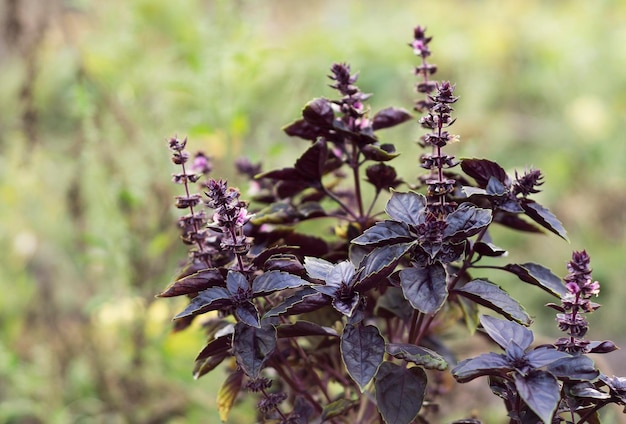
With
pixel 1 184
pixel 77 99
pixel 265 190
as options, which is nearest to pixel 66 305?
pixel 1 184

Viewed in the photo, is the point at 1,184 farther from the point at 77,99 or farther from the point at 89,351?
the point at 77,99

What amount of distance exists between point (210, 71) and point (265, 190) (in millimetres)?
881

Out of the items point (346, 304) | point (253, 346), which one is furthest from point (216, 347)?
point (346, 304)

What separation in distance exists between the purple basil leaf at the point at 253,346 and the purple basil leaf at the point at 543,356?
26cm

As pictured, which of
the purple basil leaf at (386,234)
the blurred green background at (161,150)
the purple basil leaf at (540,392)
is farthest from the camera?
the blurred green background at (161,150)

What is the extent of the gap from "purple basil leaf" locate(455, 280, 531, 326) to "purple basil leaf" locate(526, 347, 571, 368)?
0.14 ft

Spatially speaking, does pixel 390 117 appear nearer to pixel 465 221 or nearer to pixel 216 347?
pixel 465 221

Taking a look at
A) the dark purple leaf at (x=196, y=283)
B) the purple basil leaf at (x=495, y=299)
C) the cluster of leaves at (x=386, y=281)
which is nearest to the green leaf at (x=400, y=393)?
the cluster of leaves at (x=386, y=281)

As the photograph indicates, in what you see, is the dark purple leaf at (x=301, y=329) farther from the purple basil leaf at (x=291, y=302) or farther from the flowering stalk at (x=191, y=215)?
the flowering stalk at (x=191, y=215)

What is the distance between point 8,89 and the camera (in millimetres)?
4930

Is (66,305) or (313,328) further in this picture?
(66,305)

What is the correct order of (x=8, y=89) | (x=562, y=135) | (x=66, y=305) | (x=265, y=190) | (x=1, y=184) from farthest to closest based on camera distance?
(x=8, y=89) < (x=562, y=135) < (x=66, y=305) < (x=1, y=184) < (x=265, y=190)

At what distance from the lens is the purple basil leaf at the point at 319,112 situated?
0.80 m

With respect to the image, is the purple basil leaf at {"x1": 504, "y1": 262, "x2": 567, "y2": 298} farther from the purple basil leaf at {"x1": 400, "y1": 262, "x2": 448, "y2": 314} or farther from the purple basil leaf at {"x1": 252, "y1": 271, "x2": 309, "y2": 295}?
the purple basil leaf at {"x1": 252, "y1": 271, "x2": 309, "y2": 295}
